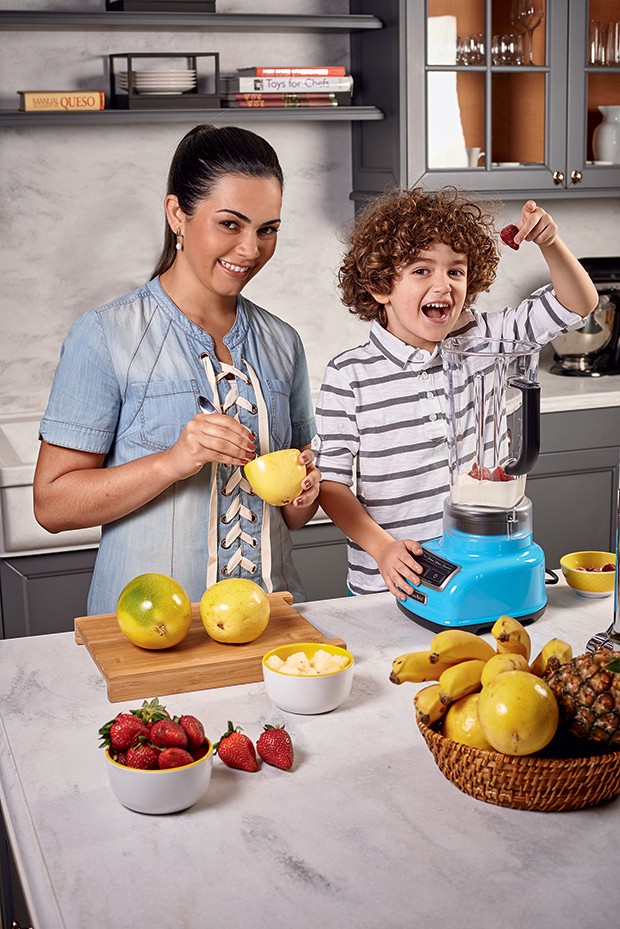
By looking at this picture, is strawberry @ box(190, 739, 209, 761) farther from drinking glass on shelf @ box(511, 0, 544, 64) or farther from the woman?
drinking glass on shelf @ box(511, 0, 544, 64)

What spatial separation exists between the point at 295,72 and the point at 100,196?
650mm

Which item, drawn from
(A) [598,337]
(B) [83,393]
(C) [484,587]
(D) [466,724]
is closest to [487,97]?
(A) [598,337]

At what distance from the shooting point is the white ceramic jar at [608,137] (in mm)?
3256

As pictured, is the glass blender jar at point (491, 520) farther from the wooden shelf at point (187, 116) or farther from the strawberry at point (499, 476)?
the wooden shelf at point (187, 116)

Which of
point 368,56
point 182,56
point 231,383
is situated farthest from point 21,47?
point 231,383

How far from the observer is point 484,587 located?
1.52m

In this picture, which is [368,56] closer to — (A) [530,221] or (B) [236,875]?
(A) [530,221]

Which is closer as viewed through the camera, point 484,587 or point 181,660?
point 181,660

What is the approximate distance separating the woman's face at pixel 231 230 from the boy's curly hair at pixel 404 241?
292 mm

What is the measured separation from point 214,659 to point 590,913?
1.93ft

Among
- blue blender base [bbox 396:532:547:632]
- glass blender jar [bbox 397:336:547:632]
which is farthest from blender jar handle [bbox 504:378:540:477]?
blue blender base [bbox 396:532:547:632]

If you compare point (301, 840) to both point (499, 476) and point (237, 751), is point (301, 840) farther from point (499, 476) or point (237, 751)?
point (499, 476)

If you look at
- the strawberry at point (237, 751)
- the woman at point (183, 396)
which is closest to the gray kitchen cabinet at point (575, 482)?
Answer: the woman at point (183, 396)

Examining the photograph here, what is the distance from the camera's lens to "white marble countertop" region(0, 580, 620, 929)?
3.07ft
